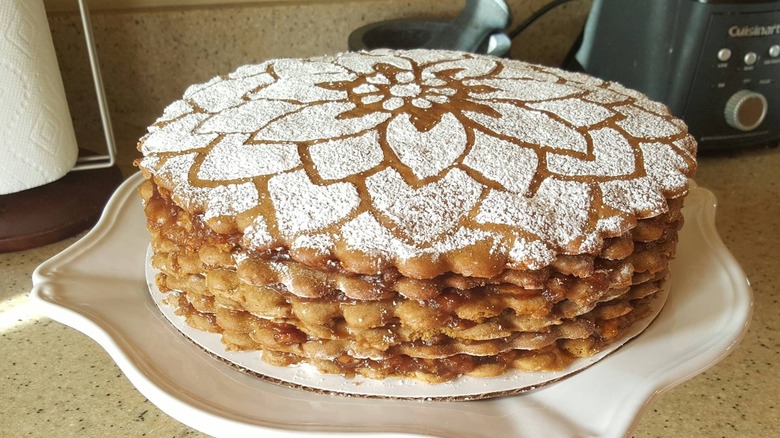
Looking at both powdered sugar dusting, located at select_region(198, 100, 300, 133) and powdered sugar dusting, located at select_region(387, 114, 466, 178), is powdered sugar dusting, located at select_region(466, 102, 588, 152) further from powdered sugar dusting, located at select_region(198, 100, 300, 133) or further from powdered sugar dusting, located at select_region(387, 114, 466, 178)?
powdered sugar dusting, located at select_region(198, 100, 300, 133)

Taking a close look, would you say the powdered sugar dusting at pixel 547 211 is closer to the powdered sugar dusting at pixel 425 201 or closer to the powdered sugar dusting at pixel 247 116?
the powdered sugar dusting at pixel 425 201

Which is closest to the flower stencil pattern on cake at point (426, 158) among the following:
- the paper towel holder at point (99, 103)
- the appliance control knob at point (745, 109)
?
the paper towel holder at point (99, 103)

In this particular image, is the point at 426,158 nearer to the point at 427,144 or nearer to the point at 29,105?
the point at 427,144

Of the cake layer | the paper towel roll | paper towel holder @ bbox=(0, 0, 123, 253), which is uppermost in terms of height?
the paper towel roll

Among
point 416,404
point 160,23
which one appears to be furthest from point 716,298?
point 160,23

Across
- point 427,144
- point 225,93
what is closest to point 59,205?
point 225,93

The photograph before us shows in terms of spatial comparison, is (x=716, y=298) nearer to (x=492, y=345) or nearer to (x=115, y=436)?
(x=492, y=345)

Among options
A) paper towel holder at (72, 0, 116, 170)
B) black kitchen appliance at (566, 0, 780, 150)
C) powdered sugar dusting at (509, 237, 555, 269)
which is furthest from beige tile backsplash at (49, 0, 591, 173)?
powdered sugar dusting at (509, 237, 555, 269)
